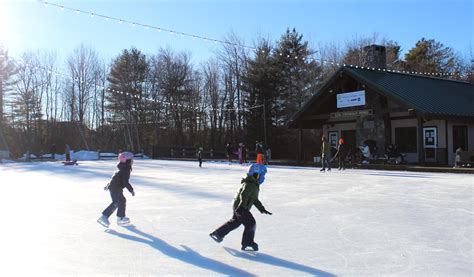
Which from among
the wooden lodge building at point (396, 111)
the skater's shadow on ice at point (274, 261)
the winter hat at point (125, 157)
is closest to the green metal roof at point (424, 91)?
the wooden lodge building at point (396, 111)

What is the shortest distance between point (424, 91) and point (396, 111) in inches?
98.4

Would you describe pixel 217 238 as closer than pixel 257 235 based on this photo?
Yes

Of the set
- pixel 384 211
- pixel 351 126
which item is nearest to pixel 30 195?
pixel 384 211

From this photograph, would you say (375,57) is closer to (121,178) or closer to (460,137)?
(460,137)

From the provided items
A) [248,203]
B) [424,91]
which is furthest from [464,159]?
[248,203]

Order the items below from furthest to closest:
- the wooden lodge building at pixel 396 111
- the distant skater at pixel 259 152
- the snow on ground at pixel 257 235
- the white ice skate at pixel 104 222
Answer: the wooden lodge building at pixel 396 111 → the distant skater at pixel 259 152 → the white ice skate at pixel 104 222 → the snow on ground at pixel 257 235

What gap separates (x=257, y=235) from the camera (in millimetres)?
6027

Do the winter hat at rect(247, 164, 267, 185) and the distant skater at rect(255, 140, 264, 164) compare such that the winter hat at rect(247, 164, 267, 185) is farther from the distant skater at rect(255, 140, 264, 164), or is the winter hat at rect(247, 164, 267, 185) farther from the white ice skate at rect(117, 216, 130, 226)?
the distant skater at rect(255, 140, 264, 164)

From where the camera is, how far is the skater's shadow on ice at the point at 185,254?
440 cm

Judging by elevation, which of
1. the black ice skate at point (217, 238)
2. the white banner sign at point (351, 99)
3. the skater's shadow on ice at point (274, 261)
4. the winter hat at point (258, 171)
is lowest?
the skater's shadow on ice at point (274, 261)

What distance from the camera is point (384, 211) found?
7.89 m

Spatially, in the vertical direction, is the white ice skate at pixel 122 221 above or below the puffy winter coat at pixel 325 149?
below

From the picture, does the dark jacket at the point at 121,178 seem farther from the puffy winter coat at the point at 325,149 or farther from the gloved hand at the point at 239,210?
the puffy winter coat at the point at 325,149

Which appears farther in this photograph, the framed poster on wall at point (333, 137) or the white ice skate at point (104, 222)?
the framed poster on wall at point (333, 137)
